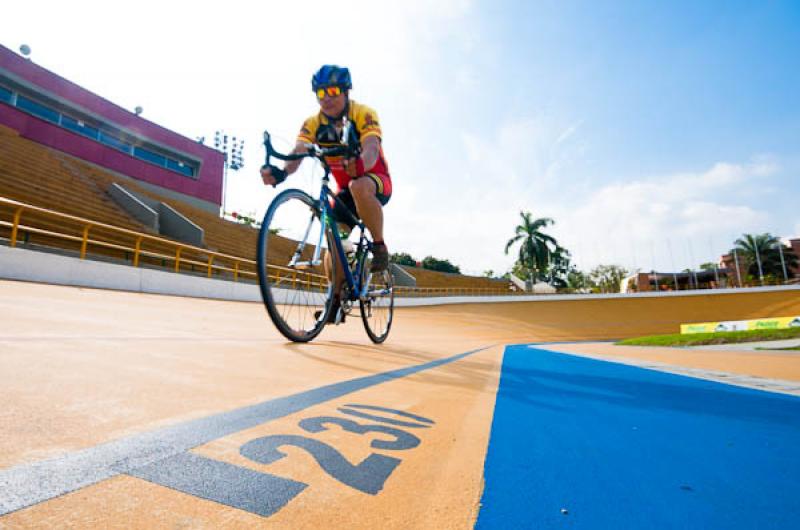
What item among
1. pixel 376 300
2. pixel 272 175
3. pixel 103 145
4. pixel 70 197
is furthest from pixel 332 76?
pixel 103 145

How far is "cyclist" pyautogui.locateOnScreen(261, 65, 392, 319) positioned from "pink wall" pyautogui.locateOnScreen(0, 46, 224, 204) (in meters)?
28.4

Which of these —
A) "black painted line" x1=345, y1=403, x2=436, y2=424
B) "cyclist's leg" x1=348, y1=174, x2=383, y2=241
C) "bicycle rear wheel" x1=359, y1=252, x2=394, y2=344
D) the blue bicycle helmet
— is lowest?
"black painted line" x1=345, y1=403, x2=436, y2=424

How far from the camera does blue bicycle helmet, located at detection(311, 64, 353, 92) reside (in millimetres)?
2945

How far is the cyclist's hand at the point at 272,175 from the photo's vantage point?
2.78m

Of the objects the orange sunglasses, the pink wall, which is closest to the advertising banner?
the orange sunglasses

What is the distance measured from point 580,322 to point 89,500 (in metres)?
29.0

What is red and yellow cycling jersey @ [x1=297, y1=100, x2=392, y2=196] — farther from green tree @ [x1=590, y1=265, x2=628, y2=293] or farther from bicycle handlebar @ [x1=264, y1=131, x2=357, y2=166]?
green tree @ [x1=590, y1=265, x2=628, y2=293]

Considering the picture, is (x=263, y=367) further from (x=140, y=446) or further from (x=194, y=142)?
(x=194, y=142)

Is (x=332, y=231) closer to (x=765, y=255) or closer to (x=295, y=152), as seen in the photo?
(x=295, y=152)

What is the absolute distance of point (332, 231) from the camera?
329cm

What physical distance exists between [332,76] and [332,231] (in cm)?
123

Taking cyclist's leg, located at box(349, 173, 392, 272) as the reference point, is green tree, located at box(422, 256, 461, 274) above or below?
above

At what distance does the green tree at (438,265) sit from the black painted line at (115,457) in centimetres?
5781

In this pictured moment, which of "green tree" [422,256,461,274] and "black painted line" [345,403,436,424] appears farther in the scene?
"green tree" [422,256,461,274]
